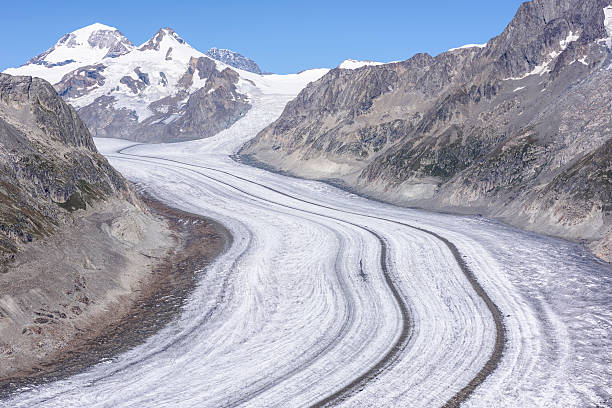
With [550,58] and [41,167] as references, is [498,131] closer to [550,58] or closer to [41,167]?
[550,58]

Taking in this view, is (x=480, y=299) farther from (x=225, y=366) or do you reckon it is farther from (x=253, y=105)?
(x=253, y=105)

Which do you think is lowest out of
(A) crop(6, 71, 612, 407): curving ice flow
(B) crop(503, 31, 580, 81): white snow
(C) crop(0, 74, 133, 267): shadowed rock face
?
(A) crop(6, 71, 612, 407): curving ice flow

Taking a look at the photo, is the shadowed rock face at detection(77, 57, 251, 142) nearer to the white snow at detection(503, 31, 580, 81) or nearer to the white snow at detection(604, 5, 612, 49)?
the white snow at detection(503, 31, 580, 81)

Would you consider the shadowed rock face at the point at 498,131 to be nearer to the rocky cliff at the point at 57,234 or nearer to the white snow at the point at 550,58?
the white snow at the point at 550,58

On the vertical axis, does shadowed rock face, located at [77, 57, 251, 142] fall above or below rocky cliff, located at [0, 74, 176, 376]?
above

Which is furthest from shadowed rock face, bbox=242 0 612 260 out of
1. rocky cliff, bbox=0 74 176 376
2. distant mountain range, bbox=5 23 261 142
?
distant mountain range, bbox=5 23 261 142

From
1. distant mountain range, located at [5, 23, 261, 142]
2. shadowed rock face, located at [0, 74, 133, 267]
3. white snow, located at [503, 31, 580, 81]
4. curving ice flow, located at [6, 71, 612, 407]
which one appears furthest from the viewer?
distant mountain range, located at [5, 23, 261, 142]
